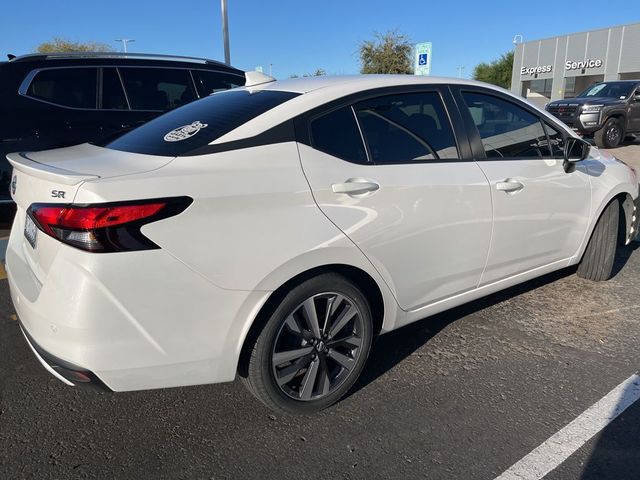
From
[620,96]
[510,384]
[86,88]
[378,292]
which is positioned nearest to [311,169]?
[378,292]

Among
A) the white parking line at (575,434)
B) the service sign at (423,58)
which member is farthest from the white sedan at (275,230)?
the service sign at (423,58)

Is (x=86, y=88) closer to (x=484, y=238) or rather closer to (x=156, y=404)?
(x=156, y=404)

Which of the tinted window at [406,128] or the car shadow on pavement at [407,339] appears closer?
the tinted window at [406,128]

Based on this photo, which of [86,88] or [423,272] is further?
[86,88]

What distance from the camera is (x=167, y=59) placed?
19.2ft

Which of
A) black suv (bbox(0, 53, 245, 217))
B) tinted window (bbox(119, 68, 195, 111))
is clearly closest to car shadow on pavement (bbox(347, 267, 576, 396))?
black suv (bbox(0, 53, 245, 217))

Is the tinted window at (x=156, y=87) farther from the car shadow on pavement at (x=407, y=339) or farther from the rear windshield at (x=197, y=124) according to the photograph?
the car shadow on pavement at (x=407, y=339)

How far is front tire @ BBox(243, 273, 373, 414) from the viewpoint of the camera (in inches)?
93.6

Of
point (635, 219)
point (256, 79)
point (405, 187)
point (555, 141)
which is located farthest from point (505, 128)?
point (635, 219)

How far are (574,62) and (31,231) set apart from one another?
49807 mm

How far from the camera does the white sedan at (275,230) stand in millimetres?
2018

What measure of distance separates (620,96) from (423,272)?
14360mm

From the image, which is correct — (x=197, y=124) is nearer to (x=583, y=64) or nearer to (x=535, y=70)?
(x=583, y=64)

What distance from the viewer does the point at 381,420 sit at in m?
2.59
